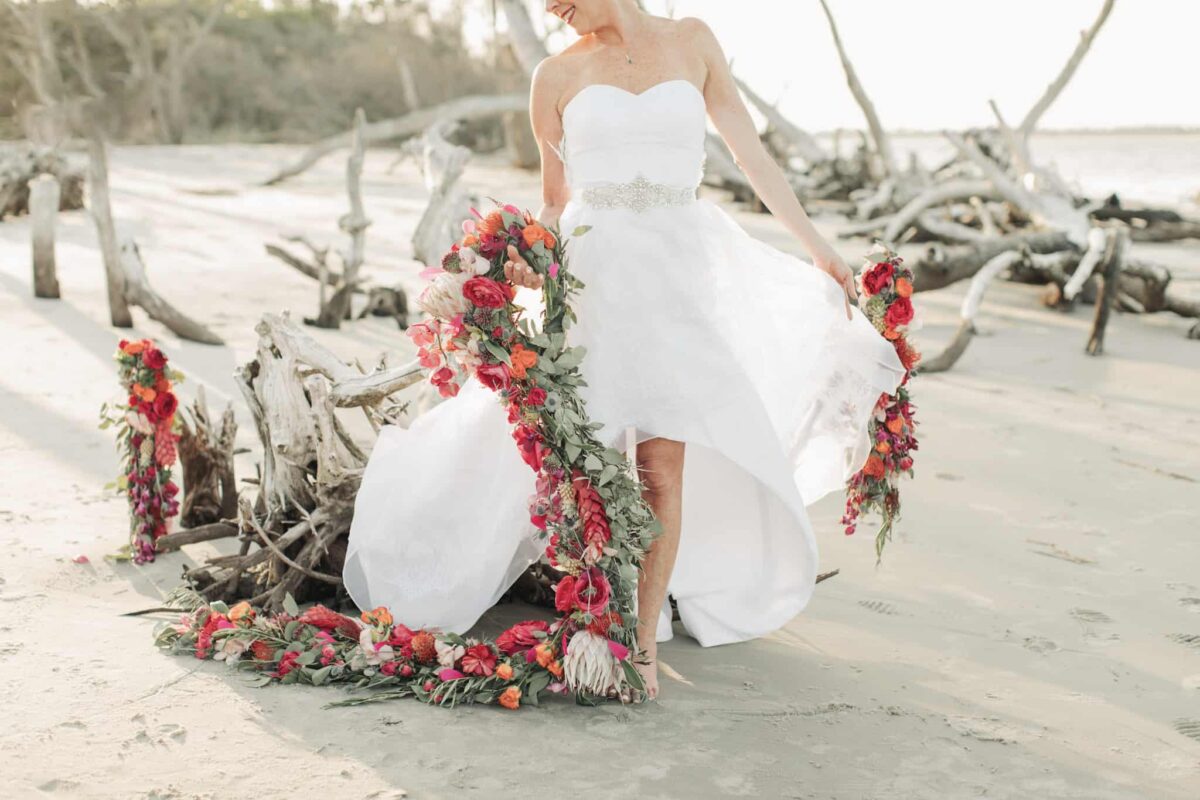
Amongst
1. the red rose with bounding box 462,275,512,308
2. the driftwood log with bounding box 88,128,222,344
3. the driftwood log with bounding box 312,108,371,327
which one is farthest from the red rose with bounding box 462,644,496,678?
the driftwood log with bounding box 312,108,371,327

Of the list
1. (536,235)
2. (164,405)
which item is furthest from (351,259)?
(536,235)

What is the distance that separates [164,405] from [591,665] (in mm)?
2411

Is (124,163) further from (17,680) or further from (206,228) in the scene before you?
(17,680)

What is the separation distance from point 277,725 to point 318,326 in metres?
6.73

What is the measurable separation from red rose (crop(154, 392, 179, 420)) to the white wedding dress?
128 cm

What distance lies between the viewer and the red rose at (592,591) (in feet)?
12.1

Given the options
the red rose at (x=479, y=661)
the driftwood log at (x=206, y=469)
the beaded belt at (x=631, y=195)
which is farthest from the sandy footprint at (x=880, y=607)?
the driftwood log at (x=206, y=469)

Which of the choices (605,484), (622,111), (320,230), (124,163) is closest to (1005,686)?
(605,484)

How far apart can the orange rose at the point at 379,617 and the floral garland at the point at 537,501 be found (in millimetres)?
92

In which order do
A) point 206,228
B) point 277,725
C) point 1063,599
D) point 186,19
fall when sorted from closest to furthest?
point 277,725 < point 1063,599 < point 206,228 < point 186,19

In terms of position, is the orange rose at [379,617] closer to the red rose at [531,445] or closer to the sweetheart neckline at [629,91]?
Result: the red rose at [531,445]

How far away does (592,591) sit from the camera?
12.1 ft

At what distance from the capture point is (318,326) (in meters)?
9.92

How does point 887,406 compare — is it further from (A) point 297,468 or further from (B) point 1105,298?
(B) point 1105,298
